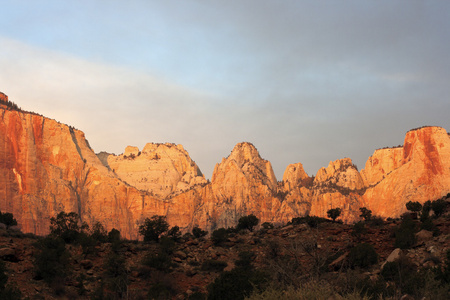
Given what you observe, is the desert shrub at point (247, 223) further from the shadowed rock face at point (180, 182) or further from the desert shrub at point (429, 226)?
the shadowed rock face at point (180, 182)

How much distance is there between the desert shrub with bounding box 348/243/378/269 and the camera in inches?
1312

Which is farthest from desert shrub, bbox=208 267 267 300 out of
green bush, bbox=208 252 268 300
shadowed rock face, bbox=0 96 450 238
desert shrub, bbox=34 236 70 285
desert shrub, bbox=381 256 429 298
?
shadowed rock face, bbox=0 96 450 238

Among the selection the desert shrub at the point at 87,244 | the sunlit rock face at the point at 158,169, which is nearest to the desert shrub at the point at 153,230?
the desert shrub at the point at 87,244

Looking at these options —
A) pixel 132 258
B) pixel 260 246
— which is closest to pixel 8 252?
pixel 132 258

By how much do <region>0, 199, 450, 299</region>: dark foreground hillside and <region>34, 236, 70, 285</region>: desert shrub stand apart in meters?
0.07

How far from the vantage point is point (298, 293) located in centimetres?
1756

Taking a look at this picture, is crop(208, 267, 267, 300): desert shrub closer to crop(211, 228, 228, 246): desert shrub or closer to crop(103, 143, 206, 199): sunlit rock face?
crop(211, 228, 228, 246): desert shrub

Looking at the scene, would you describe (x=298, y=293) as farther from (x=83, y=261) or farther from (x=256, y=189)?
(x=256, y=189)

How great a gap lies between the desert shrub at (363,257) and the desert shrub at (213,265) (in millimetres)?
11776

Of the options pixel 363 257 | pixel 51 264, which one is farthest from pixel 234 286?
pixel 51 264

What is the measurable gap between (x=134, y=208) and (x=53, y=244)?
106 metres

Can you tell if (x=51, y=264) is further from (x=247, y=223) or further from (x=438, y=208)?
(x=438, y=208)

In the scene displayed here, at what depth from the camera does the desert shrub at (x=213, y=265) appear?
3984 centimetres

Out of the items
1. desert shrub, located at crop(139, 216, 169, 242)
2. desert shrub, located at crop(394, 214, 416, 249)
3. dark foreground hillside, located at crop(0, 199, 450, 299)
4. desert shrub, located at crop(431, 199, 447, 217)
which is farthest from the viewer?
desert shrub, located at crop(139, 216, 169, 242)
